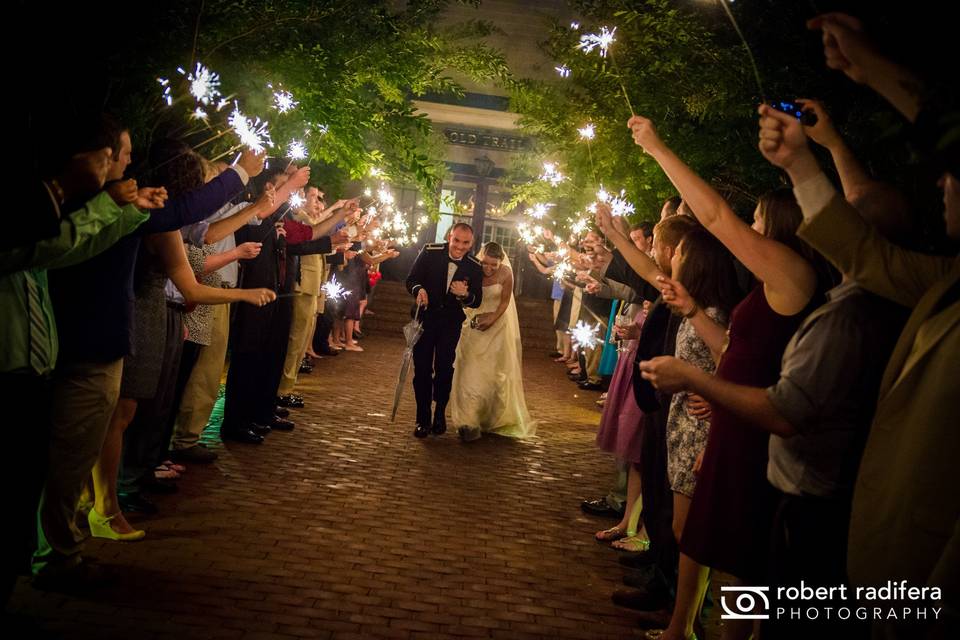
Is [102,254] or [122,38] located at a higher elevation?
[122,38]

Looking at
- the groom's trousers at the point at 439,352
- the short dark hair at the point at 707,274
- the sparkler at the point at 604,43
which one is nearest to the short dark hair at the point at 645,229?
the sparkler at the point at 604,43

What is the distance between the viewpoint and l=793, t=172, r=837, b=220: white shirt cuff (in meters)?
2.44

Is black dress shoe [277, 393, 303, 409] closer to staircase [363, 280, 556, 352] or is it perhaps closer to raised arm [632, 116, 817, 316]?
raised arm [632, 116, 817, 316]

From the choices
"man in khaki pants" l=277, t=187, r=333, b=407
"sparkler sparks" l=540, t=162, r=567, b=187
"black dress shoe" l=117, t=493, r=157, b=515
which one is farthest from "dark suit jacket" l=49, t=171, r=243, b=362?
"sparkler sparks" l=540, t=162, r=567, b=187

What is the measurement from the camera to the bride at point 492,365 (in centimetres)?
871

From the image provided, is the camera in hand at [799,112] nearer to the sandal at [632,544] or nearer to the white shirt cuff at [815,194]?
the white shirt cuff at [815,194]

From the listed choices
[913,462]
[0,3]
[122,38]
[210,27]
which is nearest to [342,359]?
[210,27]

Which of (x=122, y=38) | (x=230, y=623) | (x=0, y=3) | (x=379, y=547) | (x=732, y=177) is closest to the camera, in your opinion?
(x=0, y=3)

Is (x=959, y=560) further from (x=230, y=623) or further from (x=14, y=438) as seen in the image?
(x=14, y=438)

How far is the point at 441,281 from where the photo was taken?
8.67 m

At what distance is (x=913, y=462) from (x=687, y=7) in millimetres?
5817

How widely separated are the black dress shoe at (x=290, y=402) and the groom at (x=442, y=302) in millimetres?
1503

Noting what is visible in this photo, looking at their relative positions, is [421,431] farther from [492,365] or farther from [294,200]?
[294,200]

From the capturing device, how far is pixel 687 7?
270 inches
